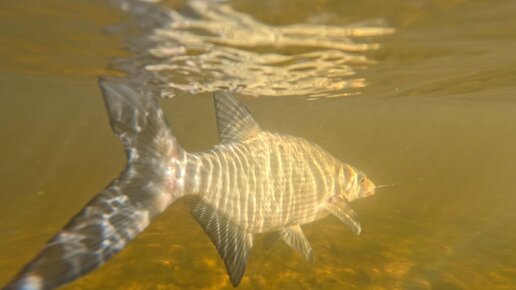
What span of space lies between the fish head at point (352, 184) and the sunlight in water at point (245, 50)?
3420 millimetres

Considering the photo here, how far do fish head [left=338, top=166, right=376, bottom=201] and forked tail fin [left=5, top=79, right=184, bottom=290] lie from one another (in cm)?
376

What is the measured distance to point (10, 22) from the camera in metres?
9.60

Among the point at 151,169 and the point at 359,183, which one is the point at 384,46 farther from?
the point at 151,169

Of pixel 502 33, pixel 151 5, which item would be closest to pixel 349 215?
pixel 151 5

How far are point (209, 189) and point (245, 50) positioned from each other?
712 centimetres

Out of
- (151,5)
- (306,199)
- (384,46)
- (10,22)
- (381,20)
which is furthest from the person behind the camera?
(384,46)

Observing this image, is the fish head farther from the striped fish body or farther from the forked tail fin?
the forked tail fin

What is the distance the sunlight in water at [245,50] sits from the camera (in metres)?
8.45

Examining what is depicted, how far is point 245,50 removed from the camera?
10.9 m

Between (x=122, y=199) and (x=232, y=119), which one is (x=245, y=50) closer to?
(x=232, y=119)

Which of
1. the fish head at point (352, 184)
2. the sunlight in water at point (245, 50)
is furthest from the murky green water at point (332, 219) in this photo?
the fish head at point (352, 184)

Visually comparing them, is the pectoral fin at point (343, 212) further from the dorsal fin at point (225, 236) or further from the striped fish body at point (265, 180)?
the dorsal fin at point (225, 236)

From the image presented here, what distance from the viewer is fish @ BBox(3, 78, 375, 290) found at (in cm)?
278

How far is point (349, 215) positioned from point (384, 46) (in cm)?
574
